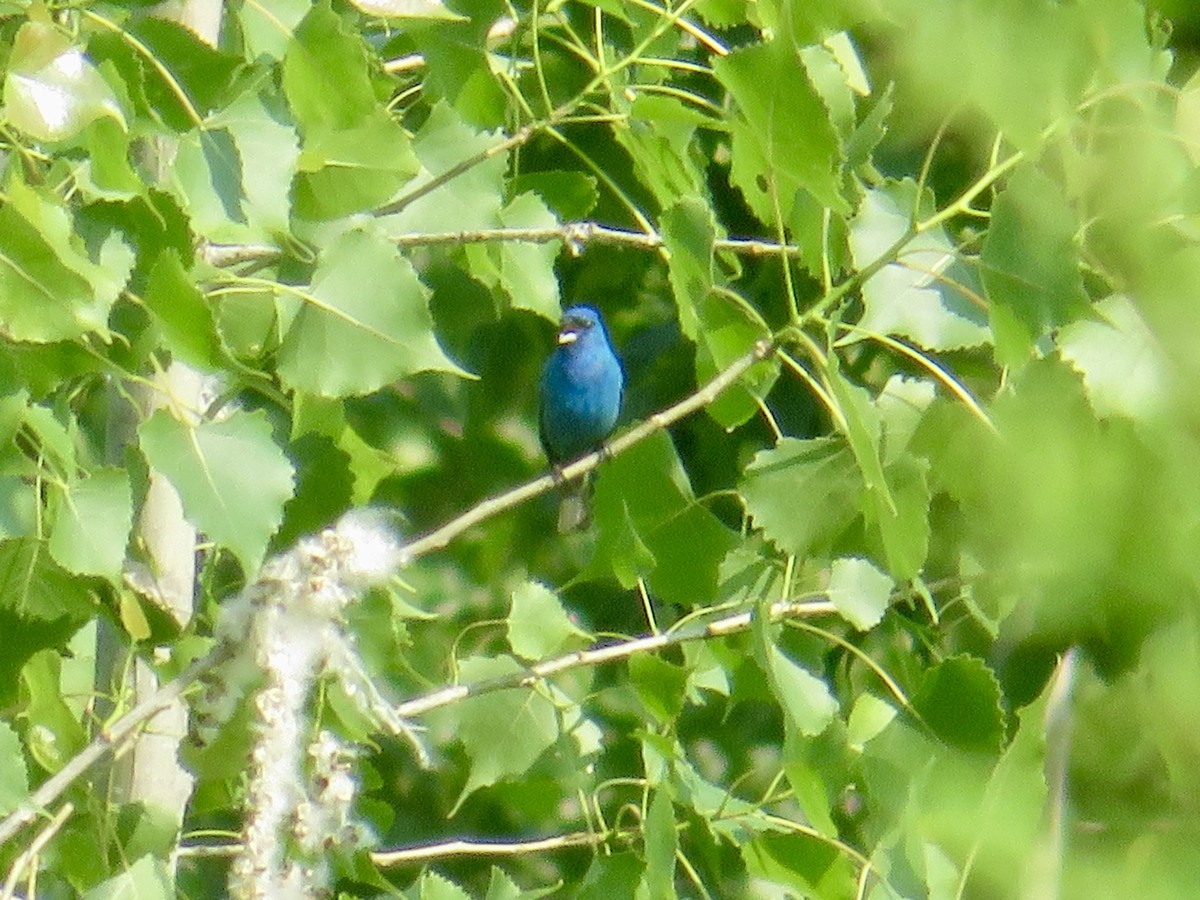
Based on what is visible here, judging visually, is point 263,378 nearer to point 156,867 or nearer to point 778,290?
point 156,867

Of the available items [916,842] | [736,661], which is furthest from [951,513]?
[916,842]

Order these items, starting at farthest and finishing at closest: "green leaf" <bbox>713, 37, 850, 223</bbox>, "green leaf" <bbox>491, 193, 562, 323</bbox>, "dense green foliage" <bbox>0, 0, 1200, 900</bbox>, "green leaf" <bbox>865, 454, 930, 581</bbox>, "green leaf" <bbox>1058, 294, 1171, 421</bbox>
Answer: "green leaf" <bbox>491, 193, 562, 323</bbox>
"green leaf" <bbox>865, 454, 930, 581</bbox>
"green leaf" <bbox>713, 37, 850, 223</bbox>
"green leaf" <bbox>1058, 294, 1171, 421</bbox>
"dense green foliage" <bbox>0, 0, 1200, 900</bbox>

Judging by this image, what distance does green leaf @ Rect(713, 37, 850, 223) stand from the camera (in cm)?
101

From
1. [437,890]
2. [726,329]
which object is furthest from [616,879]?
[726,329]

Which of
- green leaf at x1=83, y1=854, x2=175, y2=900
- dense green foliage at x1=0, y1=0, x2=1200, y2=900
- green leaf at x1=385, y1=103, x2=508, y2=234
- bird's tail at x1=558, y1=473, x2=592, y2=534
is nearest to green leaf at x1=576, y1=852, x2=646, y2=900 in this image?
dense green foliage at x1=0, y1=0, x2=1200, y2=900

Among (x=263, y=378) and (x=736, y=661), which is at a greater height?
(x=263, y=378)

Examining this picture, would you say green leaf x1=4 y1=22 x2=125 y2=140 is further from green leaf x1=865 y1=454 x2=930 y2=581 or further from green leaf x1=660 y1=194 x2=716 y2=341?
green leaf x1=865 y1=454 x2=930 y2=581

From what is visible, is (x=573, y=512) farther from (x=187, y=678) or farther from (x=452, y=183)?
(x=187, y=678)

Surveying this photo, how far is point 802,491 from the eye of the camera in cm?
124

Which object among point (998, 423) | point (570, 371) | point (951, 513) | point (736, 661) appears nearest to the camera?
point (998, 423)

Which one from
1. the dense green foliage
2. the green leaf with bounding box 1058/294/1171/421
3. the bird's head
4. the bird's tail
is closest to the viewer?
the dense green foliage

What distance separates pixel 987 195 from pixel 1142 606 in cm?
201

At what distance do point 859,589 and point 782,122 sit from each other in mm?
538

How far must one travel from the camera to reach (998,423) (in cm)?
85
